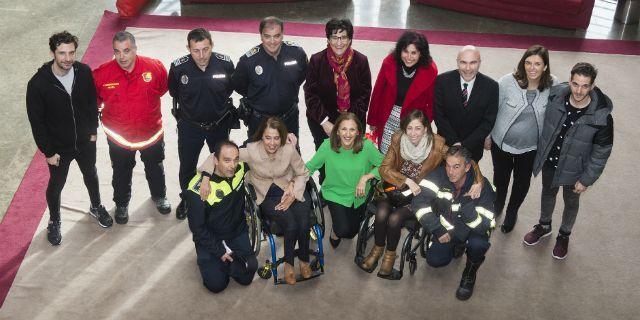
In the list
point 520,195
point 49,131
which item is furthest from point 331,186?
point 49,131

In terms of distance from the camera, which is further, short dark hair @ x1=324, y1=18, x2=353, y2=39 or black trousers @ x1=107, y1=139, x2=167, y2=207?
black trousers @ x1=107, y1=139, x2=167, y2=207

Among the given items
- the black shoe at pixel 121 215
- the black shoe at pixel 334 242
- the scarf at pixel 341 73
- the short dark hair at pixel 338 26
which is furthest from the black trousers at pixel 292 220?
the black shoe at pixel 121 215

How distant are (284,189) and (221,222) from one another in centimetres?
45

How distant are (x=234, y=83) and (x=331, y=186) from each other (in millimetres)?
947

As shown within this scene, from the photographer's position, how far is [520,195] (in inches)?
187

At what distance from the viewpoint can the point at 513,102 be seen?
4.29m

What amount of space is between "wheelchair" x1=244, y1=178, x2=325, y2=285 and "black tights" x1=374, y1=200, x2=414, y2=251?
364 millimetres

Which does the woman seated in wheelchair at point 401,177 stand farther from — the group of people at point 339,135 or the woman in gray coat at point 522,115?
the woman in gray coat at point 522,115

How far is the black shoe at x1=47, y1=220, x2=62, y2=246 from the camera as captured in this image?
4.69 meters

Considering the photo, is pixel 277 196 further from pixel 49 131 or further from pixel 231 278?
pixel 49 131

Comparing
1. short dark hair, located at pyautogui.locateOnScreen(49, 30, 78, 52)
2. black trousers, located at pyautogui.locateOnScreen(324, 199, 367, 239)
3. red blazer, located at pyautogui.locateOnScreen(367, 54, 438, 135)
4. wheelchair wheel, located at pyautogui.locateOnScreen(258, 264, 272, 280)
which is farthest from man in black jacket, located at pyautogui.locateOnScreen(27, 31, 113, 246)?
red blazer, located at pyautogui.locateOnScreen(367, 54, 438, 135)

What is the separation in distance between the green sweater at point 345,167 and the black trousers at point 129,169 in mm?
1127

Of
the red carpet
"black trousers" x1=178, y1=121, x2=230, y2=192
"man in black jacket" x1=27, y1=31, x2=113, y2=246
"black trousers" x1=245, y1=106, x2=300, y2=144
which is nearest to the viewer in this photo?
"man in black jacket" x1=27, y1=31, x2=113, y2=246

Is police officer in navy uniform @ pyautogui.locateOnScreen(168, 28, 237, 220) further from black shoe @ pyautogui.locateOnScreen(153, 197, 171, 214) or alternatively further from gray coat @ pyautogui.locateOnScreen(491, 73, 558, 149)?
gray coat @ pyautogui.locateOnScreen(491, 73, 558, 149)
